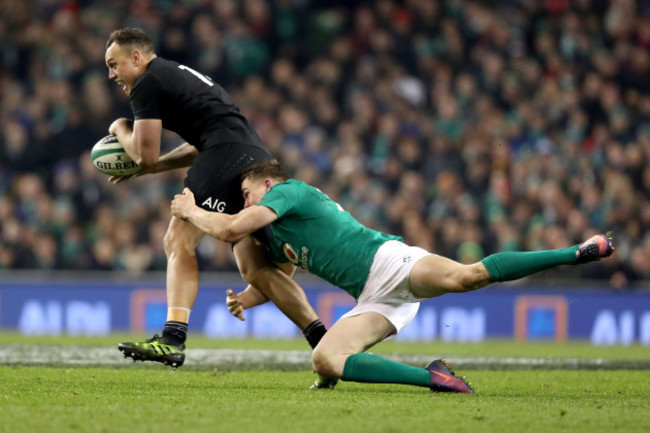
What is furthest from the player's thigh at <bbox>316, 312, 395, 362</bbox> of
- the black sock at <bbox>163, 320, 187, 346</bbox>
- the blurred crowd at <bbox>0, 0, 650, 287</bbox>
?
the blurred crowd at <bbox>0, 0, 650, 287</bbox>

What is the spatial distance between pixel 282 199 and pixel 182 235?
3.50 feet

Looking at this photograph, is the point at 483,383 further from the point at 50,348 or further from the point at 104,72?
the point at 104,72

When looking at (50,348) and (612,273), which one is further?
(612,273)

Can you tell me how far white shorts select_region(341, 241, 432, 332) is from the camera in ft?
19.1

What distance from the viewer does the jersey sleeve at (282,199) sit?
569 cm

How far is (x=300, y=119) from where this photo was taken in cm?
1546

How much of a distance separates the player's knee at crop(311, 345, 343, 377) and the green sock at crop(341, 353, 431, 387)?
51 mm

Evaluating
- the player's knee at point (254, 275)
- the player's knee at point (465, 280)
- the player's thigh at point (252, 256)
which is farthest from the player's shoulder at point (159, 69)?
the player's knee at point (465, 280)

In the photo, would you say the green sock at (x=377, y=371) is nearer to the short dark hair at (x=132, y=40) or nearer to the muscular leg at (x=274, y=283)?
the muscular leg at (x=274, y=283)

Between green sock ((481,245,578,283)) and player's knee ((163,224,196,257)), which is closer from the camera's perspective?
green sock ((481,245,578,283))

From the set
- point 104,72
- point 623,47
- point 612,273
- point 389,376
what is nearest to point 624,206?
point 612,273

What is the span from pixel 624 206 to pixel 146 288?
6.30 m

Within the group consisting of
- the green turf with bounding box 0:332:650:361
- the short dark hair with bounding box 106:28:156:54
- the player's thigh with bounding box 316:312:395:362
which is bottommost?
the player's thigh with bounding box 316:312:395:362

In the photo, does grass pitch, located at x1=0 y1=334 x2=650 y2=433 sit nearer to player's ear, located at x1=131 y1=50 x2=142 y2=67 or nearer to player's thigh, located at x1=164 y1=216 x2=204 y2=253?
player's thigh, located at x1=164 y1=216 x2=204 y2=253
